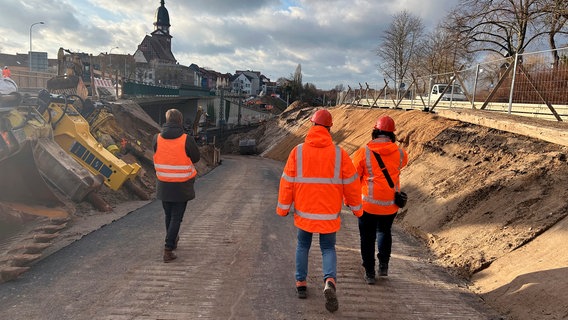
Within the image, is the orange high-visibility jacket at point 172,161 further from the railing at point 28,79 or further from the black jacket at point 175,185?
the railing at point 28,79

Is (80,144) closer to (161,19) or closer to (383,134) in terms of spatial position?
(383,134)

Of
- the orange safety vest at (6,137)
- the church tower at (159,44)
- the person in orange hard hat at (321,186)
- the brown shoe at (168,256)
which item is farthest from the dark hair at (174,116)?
the church tower at (159,44)

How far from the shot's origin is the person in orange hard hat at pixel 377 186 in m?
4.54

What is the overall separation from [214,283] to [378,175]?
2146mm

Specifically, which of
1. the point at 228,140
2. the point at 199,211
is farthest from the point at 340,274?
the point at 228,140

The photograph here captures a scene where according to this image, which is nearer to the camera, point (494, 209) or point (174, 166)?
point (174, 166)

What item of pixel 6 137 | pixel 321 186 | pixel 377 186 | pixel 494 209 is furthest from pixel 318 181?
pixel 6 137

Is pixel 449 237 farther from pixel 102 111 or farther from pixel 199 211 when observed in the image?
pixel 102 111

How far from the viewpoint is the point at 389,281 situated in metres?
4.71

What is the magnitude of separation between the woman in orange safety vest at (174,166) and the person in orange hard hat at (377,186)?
2.12m

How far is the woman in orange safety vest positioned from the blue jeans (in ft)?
5.96

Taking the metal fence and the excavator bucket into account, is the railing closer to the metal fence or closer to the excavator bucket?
the excavator bucket

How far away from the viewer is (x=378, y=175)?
180 inches

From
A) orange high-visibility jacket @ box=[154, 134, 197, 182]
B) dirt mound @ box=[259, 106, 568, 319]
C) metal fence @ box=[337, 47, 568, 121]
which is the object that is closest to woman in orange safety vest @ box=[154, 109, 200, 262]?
orange high-visibility jacket @ box=[154, 134, 197, 182]
